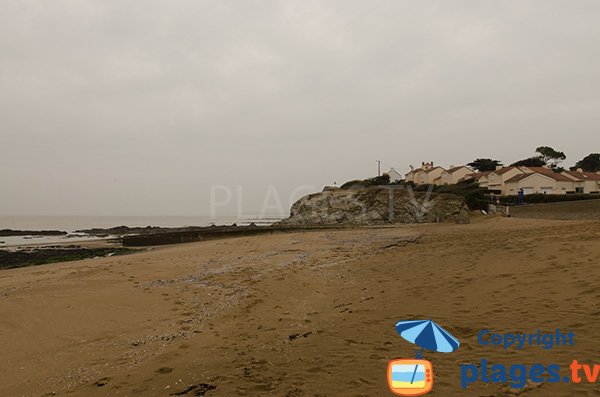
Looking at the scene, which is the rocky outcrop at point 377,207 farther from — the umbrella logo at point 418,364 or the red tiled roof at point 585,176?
the umbrella logo at point 418,364

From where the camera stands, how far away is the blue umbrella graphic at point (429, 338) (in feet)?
13.9

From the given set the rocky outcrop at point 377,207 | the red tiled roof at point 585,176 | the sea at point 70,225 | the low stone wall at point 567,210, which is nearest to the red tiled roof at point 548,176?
the red tiled roof at point 585,176

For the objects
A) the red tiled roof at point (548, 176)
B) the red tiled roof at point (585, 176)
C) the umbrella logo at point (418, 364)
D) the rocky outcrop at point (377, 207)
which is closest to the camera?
the umbrella logo at point (418, 364)

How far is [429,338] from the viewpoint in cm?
442

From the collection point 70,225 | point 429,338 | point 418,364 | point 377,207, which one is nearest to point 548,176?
point 377,207

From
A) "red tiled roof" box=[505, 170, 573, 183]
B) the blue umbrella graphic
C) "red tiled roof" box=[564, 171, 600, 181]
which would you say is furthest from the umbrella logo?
"red tiled roof" box=[564, 171, 600, 181]

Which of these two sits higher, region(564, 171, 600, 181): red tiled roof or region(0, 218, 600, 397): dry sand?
region(564, 171, 600, 181): red tiled roof

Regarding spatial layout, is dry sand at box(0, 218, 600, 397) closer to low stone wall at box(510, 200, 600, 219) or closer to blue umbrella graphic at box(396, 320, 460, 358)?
blue umbrella graphic at box(396, 320, 460, 358)

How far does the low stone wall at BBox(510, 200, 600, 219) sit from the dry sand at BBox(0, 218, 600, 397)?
47.2 feet

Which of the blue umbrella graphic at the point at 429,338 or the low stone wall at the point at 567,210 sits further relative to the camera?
the low stone wall at the point at 567,210

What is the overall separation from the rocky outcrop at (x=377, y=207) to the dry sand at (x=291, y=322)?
26536mm

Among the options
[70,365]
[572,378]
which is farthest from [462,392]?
[70,365]

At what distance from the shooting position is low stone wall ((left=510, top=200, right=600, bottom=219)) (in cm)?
2142

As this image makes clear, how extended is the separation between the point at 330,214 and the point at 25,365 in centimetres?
3892
